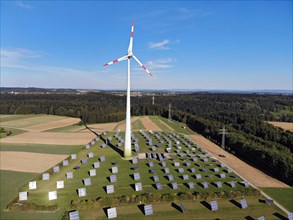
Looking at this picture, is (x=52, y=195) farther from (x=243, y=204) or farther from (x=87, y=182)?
(x=243, y=204)

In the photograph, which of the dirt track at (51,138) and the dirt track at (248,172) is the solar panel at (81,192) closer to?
the dirt track at (248,172)

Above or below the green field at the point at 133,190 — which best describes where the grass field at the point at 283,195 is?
below

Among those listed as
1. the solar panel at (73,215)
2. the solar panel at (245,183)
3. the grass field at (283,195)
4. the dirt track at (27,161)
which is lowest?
the grass field at (283,195)

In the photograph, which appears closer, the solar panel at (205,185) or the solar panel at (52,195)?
the solar panel at (52,195)

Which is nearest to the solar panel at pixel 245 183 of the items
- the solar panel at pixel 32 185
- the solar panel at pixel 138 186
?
the solar panel at pixel 138 186

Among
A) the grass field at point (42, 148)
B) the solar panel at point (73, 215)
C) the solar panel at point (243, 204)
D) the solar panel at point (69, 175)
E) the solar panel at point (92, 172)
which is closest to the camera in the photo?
the solar panel at point (73, 215)

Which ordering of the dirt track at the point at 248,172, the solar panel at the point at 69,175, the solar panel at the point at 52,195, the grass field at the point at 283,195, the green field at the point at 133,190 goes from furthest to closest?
the dirt track at the point at 248,172
the solar panel at the point at 69,175
the grass field at the point at 283,195
the solar panel at the point at 52,195
the green field at the point at 133,190

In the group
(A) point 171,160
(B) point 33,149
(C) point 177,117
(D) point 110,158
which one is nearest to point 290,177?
(A) point 171,160
